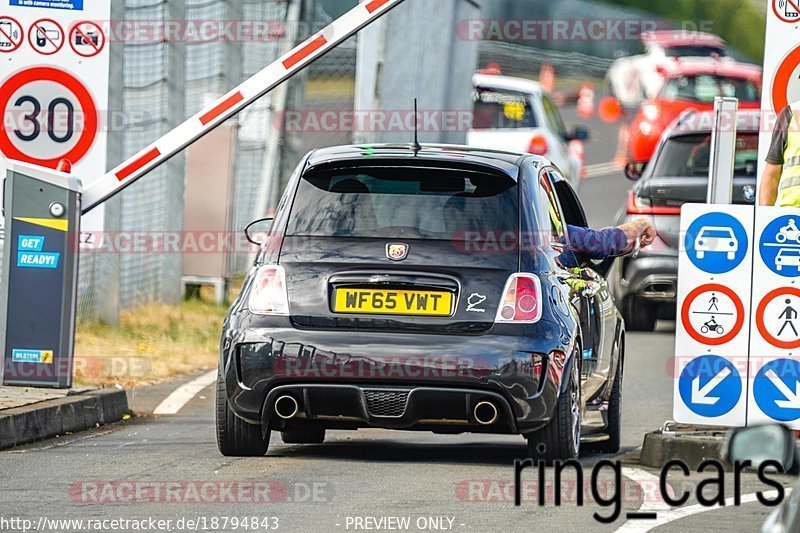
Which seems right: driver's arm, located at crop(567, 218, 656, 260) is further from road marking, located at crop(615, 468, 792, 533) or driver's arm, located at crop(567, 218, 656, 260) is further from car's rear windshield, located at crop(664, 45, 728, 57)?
car's rear windshield, located at crop(664, 45, 728, 57)

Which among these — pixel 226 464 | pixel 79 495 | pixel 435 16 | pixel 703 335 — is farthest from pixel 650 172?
pixel 79 495

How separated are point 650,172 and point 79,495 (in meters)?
8.67

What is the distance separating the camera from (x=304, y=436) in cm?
966

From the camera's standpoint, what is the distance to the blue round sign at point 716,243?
8.88 m

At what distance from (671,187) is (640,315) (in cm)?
193

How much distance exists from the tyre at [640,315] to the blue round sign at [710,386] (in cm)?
750

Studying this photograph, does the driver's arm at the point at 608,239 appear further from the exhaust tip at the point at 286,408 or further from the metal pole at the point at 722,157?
the exhaust tip at the point at 286,408

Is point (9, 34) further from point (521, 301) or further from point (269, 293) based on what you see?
point (521, 301)

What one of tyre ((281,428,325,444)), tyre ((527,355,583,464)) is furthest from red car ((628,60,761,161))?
tyre ((527,355,583,464))

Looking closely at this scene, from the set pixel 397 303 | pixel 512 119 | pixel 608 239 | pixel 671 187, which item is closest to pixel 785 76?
pixel 608 239

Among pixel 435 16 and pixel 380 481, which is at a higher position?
pixel 435 16

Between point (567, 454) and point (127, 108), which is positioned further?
point (127, 108)

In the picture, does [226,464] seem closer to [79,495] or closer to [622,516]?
[79,495]

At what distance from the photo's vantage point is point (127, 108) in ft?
58.5
